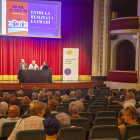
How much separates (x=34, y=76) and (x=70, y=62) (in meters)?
2.77

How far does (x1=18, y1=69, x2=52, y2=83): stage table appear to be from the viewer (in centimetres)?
1145

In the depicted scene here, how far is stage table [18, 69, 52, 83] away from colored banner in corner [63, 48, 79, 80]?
1.95 metres

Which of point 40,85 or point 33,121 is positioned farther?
point 40,85

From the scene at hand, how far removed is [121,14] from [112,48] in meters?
2.34

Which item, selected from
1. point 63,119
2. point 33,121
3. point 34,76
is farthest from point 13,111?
point 34,76

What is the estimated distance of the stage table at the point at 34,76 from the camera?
11453mm

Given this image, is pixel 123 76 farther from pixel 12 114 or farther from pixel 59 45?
pixel 12 114

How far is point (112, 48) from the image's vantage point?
563 inches

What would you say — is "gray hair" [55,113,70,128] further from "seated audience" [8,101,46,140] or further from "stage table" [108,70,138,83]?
"stage table" [108,70,138,83]

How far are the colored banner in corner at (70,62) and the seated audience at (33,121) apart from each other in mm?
10556

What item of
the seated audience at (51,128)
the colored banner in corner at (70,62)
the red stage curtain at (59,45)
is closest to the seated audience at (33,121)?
the seated audience at (51,128)

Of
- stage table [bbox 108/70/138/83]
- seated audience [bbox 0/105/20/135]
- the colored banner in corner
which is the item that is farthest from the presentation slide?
seated audience [bbox 0/105/20/135]

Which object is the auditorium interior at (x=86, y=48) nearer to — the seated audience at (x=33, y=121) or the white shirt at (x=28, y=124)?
the seated audience at (x=33, y=121)

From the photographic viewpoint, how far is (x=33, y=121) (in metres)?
2.64
